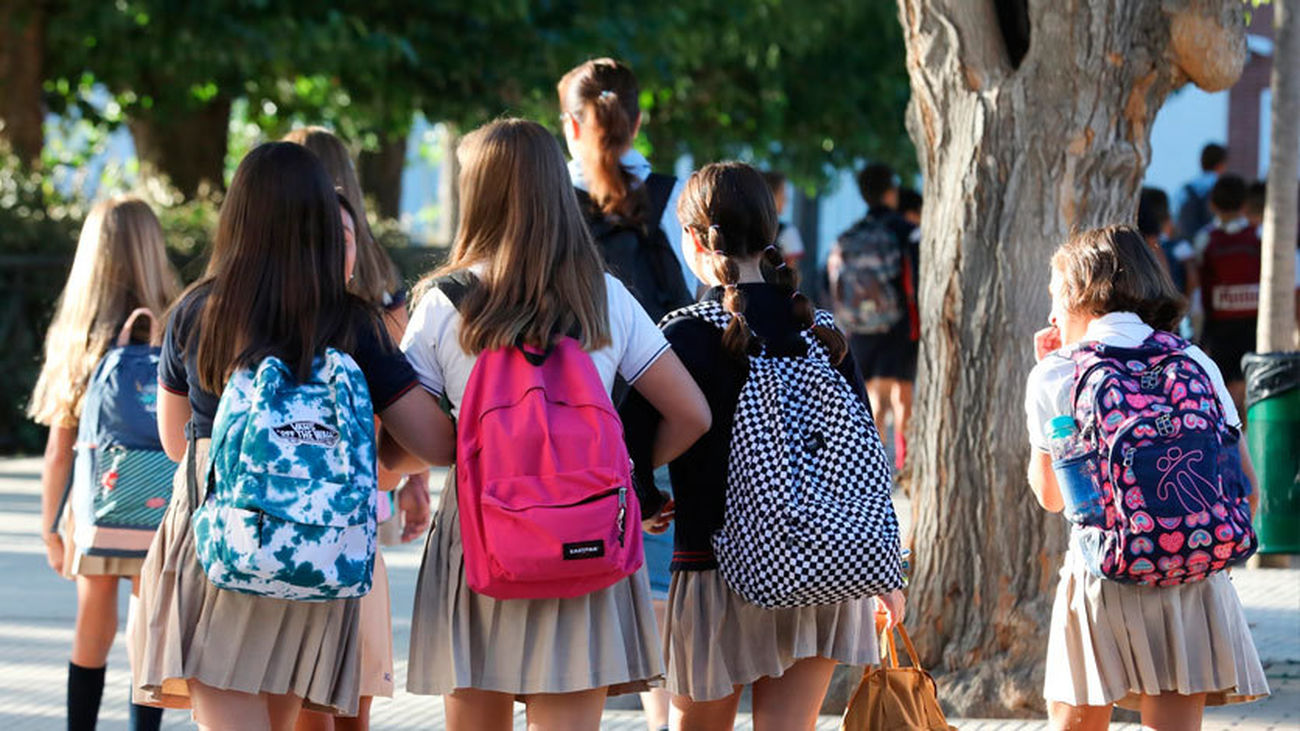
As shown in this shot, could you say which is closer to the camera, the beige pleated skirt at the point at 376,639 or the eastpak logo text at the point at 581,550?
the eastpak logo text at the point at 581,550

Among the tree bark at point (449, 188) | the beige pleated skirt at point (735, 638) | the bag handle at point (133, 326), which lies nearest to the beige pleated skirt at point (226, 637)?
the beige pleated skirt at point (735, 638)

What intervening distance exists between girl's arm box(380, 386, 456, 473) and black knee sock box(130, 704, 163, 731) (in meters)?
1.64

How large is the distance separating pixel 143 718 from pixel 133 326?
3.34ft

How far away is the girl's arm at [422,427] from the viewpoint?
365 centimetres

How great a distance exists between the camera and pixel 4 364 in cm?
1384

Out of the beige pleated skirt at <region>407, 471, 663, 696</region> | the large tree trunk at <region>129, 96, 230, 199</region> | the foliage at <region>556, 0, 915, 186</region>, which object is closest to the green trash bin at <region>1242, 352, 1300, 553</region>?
the beige pleated skirt at <region>407, 471, 663, 696</region>

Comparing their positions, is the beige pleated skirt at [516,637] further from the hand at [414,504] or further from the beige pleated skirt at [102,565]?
the beige pleated skirt at [102,565]

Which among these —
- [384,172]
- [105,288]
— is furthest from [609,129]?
[384,172]

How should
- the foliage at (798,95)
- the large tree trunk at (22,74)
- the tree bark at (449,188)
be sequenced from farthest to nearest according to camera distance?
the foliage at (798,95) → the tree bark at (449,188) → the large tree trunk at (22,74)

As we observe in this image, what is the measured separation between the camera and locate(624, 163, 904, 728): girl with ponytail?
13.0ft

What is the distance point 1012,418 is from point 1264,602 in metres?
2.88

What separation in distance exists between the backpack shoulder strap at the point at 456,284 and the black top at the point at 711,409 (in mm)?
456

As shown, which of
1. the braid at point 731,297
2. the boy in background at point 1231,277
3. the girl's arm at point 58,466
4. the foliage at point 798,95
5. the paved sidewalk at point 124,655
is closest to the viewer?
the braid at point 731,297

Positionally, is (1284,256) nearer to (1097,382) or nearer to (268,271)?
(1097,382)
